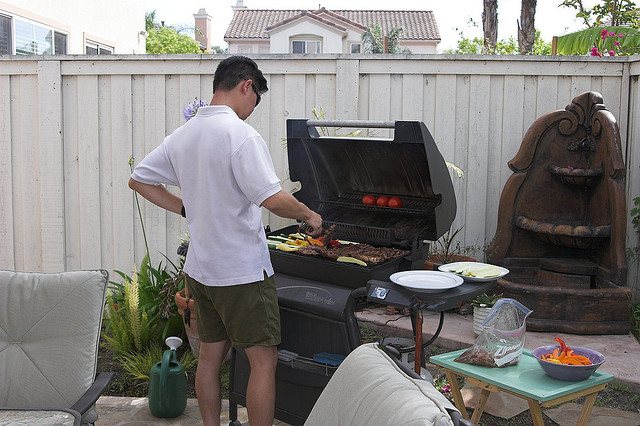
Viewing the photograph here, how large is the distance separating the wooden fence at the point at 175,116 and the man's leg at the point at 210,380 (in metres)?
2.31

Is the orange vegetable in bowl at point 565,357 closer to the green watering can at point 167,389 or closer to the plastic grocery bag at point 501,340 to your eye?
the plastic grocery bag at point 501,340

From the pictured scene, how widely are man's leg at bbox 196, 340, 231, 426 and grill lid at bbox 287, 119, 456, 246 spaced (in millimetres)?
935

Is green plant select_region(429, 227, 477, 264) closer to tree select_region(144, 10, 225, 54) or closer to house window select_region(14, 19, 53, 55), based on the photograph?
house window select_region(14, 19, 53, 55)

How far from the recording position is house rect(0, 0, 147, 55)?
35.0ft

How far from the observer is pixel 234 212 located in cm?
295

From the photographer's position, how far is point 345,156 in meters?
3.81

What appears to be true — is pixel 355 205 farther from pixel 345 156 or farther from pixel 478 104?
pixel 478 104

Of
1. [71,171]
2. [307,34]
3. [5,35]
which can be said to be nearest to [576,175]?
[71,171]

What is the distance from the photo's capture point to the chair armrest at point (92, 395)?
8.95 ft

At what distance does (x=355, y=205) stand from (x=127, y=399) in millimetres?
1825

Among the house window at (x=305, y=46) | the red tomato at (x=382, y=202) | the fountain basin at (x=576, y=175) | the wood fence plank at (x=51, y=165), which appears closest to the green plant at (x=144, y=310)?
the wood fence plank at (x=51, y=165)

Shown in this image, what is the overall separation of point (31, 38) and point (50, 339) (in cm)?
987

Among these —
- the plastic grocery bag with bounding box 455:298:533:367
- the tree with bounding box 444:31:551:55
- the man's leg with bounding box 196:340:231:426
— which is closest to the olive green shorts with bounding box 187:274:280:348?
the man's leg with bounding box 196:340:231:426

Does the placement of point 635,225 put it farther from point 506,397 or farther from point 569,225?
point 506,397
